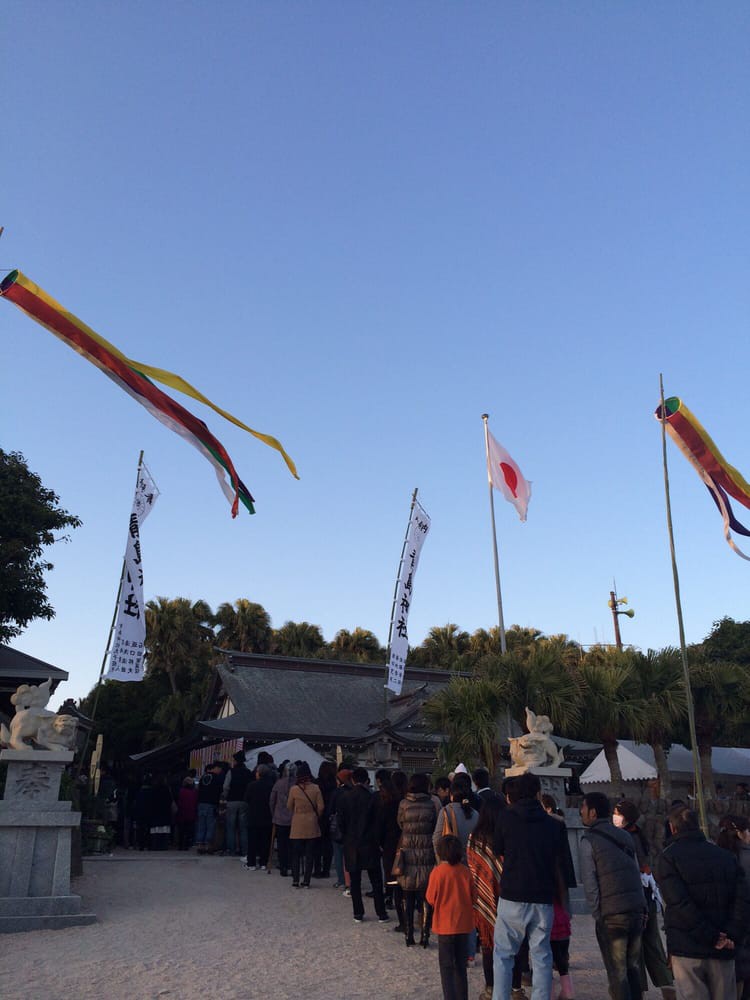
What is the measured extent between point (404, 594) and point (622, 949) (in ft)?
48.0

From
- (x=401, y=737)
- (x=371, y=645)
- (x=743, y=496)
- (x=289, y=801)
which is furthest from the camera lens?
(x=371, y=645)

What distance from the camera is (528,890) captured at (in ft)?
18.4

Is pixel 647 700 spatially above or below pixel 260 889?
above

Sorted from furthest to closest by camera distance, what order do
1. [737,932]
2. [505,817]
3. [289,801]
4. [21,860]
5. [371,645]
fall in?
1. [371,645]
2. [289,801]
3. [21,860]
4. [505,817]
5. [737,932]

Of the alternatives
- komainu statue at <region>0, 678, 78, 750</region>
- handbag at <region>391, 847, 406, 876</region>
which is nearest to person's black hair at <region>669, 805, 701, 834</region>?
handbag at <region>391, 847, 406, 876</region>

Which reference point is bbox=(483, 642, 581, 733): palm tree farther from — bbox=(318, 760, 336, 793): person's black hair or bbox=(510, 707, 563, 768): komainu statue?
bbox=(510, 707, 563, 768): komainu statue

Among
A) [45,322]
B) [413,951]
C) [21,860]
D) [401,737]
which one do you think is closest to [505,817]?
[413,951]

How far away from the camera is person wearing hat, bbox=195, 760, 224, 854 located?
633 inches

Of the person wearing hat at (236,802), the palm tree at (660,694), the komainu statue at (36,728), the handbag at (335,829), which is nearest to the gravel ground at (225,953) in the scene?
the handbag at (335,829)

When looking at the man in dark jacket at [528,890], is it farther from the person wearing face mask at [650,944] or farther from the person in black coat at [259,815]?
the person in black coat at [259,815]

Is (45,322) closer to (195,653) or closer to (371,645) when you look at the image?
(195,653)

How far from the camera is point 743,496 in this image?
58.1ft

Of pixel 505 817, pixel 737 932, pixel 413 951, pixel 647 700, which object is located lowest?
pixel 413 951

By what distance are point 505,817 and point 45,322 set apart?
32.6 ft
